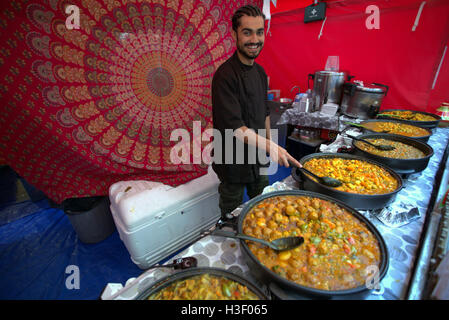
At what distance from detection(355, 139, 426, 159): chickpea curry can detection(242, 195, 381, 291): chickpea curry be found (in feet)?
2.96

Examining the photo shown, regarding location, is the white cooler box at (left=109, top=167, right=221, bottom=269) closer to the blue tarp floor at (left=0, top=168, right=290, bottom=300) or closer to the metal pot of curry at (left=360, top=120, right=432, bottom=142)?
the blue tarp floor at (left=0, top=168, right=290, bottom=300)

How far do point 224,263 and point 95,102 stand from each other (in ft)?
4.80

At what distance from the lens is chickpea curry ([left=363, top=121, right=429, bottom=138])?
6.77 feet

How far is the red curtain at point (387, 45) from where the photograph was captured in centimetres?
318

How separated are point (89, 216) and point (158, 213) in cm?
101

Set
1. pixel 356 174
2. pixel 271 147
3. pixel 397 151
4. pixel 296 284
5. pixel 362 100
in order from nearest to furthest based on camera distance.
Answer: pixel 296 284 → pixel 271 147 → pixel 356 174 → pixel 397 151 → pixel 362 100

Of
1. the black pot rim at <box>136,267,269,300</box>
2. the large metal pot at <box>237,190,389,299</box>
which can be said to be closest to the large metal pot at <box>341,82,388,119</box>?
the large metal pot at <box>237,190,389,299</box>

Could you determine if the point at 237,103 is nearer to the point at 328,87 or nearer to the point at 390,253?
the point at 390,253

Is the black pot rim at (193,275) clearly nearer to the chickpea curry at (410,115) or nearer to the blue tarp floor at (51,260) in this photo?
the blue tarp floor at (51,260)

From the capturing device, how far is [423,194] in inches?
53.6

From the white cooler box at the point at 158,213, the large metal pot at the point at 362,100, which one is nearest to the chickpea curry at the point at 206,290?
the white cooler box at the point at 158,213

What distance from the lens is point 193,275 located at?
745 mm

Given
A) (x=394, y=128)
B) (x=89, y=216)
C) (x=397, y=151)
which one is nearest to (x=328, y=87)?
(x=394, y=128)

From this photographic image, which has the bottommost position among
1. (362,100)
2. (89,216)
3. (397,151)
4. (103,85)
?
(89,216)
